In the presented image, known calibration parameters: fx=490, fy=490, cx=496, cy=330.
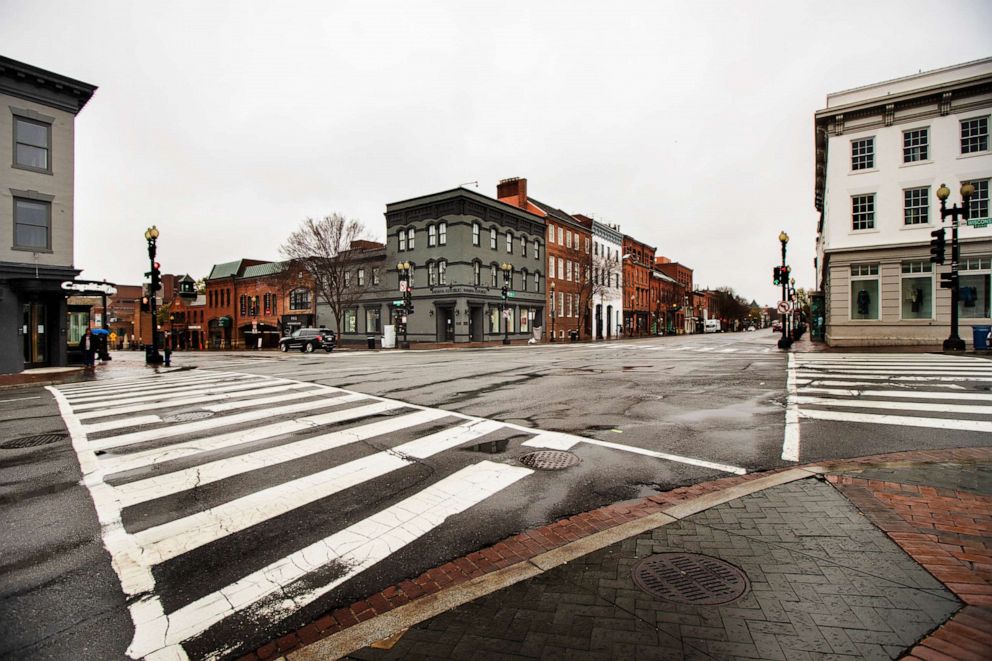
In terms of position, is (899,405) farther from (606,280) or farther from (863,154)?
(606,280)

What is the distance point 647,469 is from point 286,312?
56.7 meters

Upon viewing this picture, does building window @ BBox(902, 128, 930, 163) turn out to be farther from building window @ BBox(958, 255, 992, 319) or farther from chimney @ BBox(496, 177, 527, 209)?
chimney @ BBox(496, 177, 527, 209)

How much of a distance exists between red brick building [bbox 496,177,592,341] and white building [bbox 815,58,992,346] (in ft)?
87.5

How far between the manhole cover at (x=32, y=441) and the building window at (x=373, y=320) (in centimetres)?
3897

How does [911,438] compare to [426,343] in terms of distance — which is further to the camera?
[426,343]

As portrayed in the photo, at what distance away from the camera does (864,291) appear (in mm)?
27000

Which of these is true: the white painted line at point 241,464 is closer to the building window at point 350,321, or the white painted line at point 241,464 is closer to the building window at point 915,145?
the building window at point 915,145

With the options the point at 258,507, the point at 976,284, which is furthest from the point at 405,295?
the point at 976,284

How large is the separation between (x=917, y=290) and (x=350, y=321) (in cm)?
4372

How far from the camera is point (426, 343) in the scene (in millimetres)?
42344

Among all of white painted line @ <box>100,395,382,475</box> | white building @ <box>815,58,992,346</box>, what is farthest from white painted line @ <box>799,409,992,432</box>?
white building @ <box>815,58,992,346</box>

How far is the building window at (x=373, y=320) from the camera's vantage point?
4666 cm

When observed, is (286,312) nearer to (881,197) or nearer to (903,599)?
(881,197)

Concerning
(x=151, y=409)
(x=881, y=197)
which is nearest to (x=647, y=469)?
(x=151, y=409)
